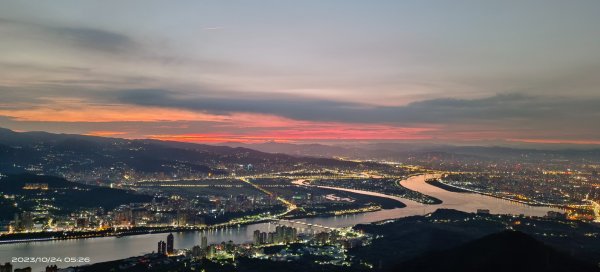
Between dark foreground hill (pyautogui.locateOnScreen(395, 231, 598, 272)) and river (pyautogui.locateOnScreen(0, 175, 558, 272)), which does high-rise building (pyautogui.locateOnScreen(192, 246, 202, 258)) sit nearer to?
river (pyautogui.locateOnScreen(0, 175, 558, 272))

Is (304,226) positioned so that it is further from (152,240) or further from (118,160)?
(118,160)

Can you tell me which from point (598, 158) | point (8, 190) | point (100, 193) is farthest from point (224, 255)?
point (598, 158)

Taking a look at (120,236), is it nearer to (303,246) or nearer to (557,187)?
(303,246)

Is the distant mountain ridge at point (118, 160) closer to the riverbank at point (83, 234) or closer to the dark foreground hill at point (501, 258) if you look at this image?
the riverbank at point (83, 234)

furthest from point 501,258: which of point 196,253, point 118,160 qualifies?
point 118,160

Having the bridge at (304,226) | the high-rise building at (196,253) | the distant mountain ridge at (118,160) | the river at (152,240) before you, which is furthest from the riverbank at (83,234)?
the distant mountain ridge at (118,160)
